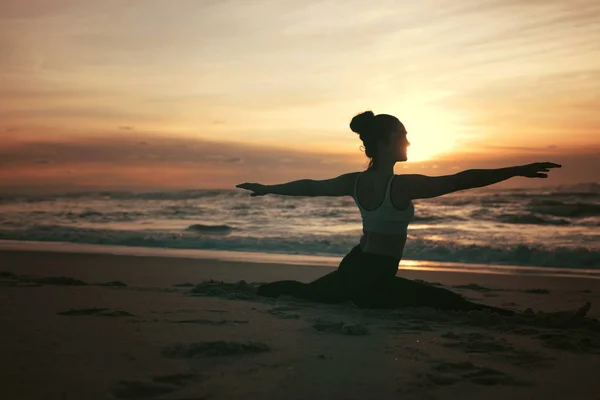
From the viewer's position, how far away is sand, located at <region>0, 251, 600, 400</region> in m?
2.81

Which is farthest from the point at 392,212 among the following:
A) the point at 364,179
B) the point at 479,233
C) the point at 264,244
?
the point at 479,233

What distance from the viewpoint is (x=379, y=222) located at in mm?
5215

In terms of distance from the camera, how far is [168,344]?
363 cm

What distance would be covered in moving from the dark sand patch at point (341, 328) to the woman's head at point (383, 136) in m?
1.54

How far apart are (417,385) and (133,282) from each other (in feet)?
16.6

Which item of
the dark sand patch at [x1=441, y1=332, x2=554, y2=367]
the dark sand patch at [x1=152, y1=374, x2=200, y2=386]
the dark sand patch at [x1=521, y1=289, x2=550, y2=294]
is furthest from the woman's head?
the dark sand patch at [x1=521, y1=289, x2=550, y2=294]

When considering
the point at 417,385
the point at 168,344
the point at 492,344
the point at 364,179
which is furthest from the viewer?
the point at 364,179

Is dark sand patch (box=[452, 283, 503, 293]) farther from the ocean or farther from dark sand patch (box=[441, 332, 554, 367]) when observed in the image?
the ocean

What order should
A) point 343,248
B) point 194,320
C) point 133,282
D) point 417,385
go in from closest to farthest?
point 417,385 < point 194,320 < point 133,282 < point 343,248

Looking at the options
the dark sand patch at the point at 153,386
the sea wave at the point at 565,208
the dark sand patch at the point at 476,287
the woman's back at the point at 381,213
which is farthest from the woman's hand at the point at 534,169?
the sea wave at the point at 565,208

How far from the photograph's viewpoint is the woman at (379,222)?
16.8ft

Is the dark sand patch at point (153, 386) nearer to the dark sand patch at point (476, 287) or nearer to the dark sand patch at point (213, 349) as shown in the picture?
the dark sand patch at point (213, 349)

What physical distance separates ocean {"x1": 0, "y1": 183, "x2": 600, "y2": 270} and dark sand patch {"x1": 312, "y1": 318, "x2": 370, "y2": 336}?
8.44 m

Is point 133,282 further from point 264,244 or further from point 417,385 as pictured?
point 264,244
